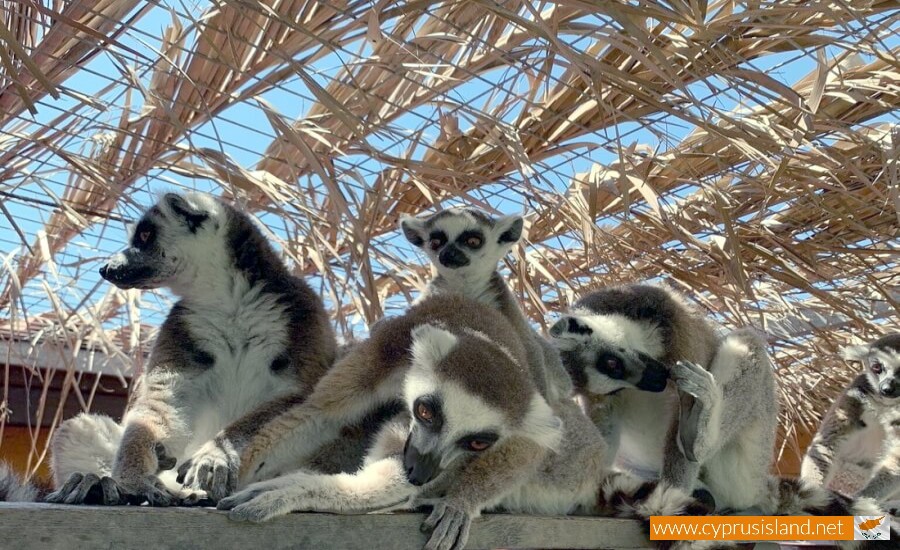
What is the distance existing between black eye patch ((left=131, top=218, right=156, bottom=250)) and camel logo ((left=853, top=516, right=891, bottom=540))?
3.03 metres

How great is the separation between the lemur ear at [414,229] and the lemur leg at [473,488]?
Answer: 1.79 metres

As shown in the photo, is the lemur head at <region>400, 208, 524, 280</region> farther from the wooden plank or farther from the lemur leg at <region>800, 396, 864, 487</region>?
the lemur leg at <region>800, 396, 864, 487</region>

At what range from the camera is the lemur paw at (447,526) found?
7.35 ft

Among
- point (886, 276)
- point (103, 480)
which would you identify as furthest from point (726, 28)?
point (886, 276)

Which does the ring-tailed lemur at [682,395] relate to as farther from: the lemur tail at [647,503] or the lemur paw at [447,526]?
the lemur paw at [447,526]

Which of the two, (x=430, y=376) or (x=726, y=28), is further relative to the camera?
(x=726, y=28)

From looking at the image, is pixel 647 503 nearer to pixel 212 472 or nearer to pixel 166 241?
pixel 212 472

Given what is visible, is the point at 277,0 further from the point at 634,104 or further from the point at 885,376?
the point at 885,376

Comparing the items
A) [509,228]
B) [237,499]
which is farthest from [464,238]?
[237,499]

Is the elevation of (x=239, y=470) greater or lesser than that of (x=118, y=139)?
lesser

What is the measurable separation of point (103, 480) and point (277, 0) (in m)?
2.45

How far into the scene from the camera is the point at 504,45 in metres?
4.00

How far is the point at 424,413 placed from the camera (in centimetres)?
242

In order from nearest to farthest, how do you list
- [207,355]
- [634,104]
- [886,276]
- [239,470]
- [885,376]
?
[239,470] → [207,355] → [634,104] → [885,376] → [886,276]
